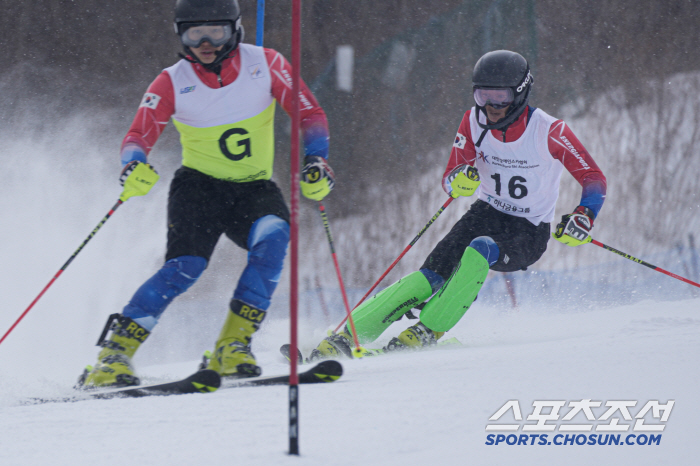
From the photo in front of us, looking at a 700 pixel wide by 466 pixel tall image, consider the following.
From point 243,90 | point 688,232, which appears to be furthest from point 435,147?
point 243,90

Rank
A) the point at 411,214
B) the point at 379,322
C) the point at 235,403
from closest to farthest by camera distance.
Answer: the point at 235,403, the point at 379,322, the point at 411,214

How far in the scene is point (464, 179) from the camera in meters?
3.28

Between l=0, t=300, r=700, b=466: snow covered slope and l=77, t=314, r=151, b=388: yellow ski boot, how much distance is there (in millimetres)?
196

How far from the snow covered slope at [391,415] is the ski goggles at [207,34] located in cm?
131

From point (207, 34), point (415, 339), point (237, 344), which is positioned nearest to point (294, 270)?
point (237, 344)

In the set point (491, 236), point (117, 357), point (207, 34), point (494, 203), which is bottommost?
point (117, 357)

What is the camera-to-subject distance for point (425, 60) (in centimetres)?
586

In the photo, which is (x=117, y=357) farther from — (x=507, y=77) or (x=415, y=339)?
(x=507, y=77)

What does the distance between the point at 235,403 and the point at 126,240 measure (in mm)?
3831

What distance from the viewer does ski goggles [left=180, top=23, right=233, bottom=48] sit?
2500 millimetres

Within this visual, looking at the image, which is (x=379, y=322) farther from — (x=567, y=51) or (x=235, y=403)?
(x=567, y=51)

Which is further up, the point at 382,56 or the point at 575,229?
the point at 382,56

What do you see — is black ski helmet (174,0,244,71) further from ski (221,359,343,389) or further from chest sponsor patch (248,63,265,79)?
ski (221,359,343,389)

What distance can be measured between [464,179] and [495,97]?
427 mm
